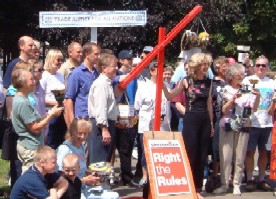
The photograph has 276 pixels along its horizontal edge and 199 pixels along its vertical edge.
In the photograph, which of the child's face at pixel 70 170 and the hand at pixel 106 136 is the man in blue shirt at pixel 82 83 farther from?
the child's face at pixel 70 170

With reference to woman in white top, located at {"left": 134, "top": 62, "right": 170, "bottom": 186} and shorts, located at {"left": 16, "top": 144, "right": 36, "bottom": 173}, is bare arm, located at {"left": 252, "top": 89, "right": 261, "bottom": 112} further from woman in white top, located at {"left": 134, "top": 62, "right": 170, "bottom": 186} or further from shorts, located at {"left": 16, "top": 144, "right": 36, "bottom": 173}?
shorts, located at {"left": 16, "top": 144, "right": 36, "bottom": 173}

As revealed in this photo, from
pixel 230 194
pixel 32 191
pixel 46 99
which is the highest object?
pixel 46 99

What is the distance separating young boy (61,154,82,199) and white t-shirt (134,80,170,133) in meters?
2.75

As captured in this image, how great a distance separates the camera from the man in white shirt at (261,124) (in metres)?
9.71

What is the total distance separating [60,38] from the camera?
74.4ft

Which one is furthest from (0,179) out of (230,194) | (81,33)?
(81,33)

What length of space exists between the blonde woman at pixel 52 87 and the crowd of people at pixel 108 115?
1 cm

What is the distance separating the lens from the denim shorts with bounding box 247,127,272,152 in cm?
974

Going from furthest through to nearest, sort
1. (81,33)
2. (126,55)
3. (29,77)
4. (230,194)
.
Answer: (81,33) → (126,55) → (230,194) → (29,77)

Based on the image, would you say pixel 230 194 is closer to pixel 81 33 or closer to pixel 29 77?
pixel 29 77

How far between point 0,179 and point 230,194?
333 cm

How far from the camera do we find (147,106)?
943 centimetres

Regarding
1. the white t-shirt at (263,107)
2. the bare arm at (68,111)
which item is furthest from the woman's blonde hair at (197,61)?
the bare arm at (68,111)

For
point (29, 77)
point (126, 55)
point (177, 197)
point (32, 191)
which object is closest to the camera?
point (32, 191)
